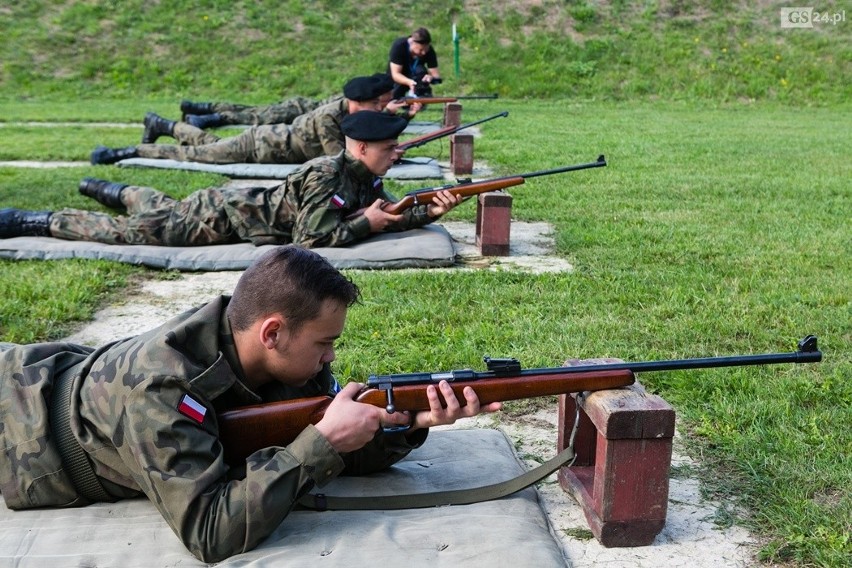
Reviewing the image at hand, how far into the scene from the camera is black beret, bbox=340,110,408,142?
292 inches

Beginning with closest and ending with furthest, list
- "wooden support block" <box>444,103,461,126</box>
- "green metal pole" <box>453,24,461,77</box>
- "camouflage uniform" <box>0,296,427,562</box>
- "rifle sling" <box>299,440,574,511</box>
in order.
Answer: "camouflage uniform" <box>0,296,427,562</box>, "rifle sling" <box>299,440,574,511</box>, "wooden support block" <box>444,103,461,126</box>, "green metal pole" <box>453,24,461,77</box>

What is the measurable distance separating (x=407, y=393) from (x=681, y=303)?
3444 mm

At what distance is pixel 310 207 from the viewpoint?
7422 millimetres

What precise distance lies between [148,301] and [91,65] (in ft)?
63.2

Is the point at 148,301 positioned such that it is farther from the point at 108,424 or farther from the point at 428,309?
the point at 108,424

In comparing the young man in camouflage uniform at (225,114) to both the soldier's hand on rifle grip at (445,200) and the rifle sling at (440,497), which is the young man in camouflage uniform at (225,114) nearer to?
the soldier's hand on rifle grip at (445,200)

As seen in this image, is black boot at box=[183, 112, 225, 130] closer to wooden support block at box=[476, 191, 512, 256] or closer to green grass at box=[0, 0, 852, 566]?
green grass at box=[0, 0, 852, 566]

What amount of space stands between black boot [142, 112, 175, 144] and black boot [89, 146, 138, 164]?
0.90 metres

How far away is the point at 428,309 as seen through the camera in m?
6.11

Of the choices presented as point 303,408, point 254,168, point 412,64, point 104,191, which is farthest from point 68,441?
point 412,64

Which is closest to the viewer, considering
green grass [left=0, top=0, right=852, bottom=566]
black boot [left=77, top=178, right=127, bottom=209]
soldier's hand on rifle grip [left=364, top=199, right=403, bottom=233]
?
green grass [left=0, top=0, right=852, bottom=566]

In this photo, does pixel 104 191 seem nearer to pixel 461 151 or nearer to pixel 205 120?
pixel 461 151

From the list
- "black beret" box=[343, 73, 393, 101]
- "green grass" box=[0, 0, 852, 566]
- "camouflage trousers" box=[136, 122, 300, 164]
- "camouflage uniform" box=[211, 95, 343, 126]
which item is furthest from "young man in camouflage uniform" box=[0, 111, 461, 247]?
"camouflage uniform" box=[211, 95, 343, 126]

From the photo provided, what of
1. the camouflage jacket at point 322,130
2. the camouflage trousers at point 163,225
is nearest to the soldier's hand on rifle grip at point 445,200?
the camouflage trousers at point 163,225
